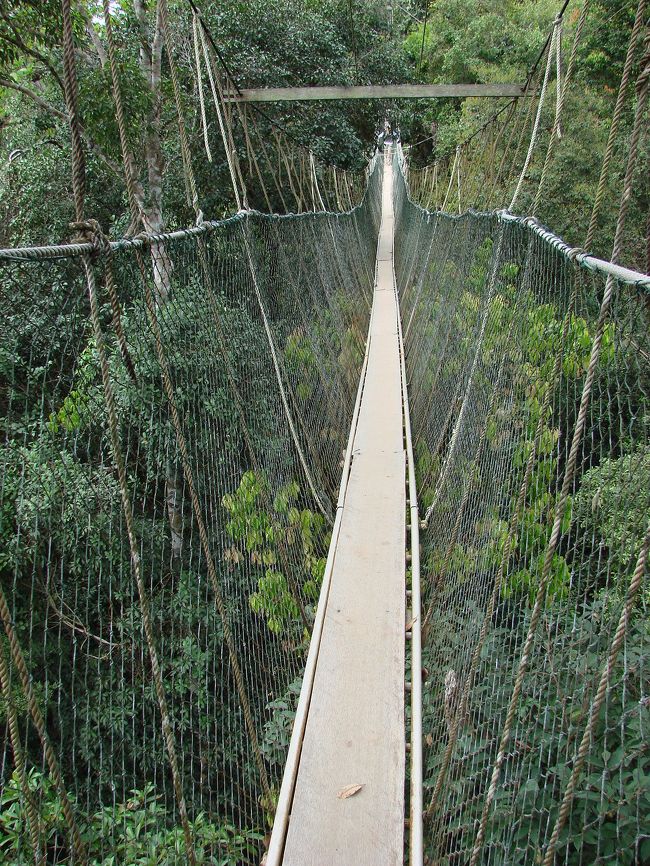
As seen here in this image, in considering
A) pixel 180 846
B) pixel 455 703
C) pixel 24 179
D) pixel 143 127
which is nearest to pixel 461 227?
pixel 143 127

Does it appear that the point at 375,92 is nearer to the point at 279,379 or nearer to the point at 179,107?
the point at 279,379

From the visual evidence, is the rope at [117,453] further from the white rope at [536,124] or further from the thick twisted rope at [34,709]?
the white rope at [536,124]

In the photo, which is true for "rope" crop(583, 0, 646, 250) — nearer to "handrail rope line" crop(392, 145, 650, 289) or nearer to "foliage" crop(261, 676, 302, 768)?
A: "handrail rope line" crop(392, 145, 650, 289)

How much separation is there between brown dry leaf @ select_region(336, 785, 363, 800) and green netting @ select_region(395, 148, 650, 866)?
164 mm

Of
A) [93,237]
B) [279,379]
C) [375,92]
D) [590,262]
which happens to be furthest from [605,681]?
[375,92]

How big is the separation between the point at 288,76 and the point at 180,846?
6527mm

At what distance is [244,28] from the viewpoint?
5.89 metres

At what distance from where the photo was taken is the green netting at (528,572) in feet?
3.59

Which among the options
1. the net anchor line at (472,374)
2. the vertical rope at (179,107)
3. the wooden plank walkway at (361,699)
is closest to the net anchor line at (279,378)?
the wooden plank walkway at (361,699)

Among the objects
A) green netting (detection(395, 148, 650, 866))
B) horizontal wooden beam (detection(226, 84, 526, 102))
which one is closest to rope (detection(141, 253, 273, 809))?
green netting (detection(395, 148, 650, 866))

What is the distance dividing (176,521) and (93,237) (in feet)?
4.74

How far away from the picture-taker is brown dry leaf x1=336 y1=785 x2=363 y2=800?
1358 mm

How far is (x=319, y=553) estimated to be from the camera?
8.14 ft

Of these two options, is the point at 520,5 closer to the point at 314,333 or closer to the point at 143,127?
the point at 143,127
